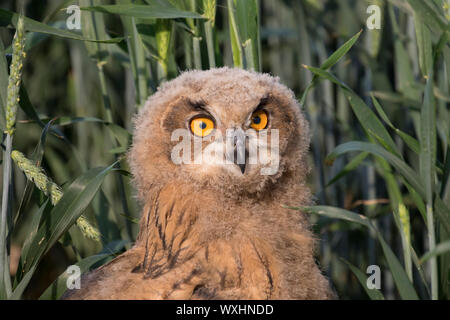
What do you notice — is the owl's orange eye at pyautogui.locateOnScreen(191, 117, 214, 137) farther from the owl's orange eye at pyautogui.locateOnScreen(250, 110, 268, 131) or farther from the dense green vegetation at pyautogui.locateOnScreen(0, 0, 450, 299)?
the dense green vegetation at pyautogui.locateOnScreen(0, 0, 450, 299)

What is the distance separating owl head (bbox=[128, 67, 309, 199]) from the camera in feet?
6.72

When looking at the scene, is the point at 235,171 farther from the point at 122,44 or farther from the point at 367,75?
the point at 367,75

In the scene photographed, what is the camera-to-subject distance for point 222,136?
2.05m

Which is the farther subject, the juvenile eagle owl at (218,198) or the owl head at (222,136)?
the owl head at (222,136)

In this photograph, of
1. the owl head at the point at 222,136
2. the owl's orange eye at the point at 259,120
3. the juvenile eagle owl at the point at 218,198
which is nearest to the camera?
the juvenile eagle owl at the point at 218,198

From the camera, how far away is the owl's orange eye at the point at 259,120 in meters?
2.15

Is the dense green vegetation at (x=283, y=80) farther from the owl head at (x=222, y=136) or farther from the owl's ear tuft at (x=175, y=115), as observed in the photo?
the owl's ear tuft at (x=175, y=115)

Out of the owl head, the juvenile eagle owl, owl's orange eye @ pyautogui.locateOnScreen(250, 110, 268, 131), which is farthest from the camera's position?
owl's orange eye @ pyautogui.locateOnScreen(250, 110, 268, 131)

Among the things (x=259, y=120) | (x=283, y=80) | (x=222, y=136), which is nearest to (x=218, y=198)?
(x=222, y=136)

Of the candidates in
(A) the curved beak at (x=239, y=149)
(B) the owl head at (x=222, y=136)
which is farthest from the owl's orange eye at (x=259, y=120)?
(A) the curved beak at (x=239, y=149)

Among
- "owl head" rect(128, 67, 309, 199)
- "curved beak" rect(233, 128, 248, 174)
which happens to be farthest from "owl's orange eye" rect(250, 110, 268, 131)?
"curved beak" rect(233, 128, 248, 174)

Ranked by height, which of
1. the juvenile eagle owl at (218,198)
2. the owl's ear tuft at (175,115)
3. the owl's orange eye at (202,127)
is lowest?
the juvenile eagle owl at (218,198)
